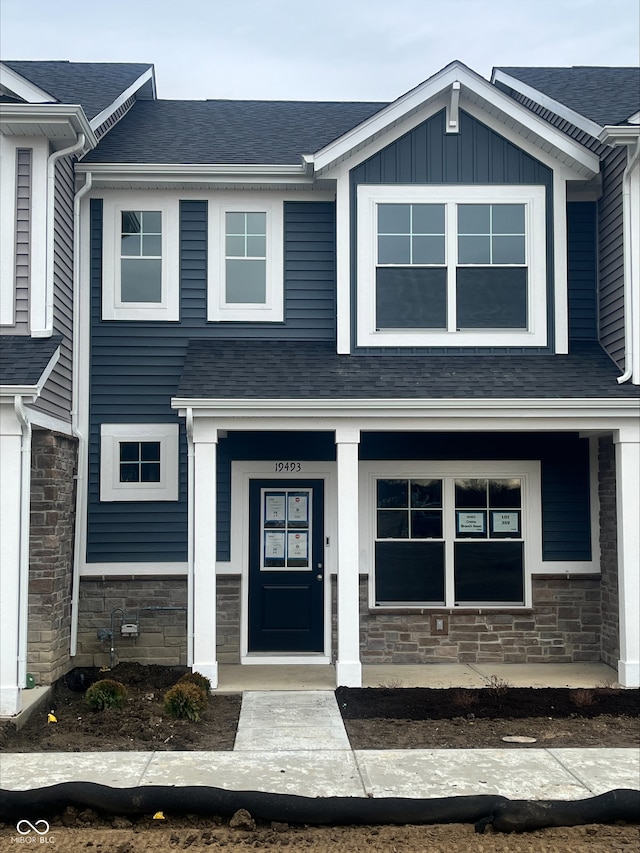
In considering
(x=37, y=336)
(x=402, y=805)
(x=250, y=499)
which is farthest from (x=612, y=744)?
(x=37, y=336)

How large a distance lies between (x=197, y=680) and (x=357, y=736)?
6.30ft

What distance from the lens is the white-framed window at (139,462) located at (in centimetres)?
1023

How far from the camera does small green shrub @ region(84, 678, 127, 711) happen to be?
8031 mm

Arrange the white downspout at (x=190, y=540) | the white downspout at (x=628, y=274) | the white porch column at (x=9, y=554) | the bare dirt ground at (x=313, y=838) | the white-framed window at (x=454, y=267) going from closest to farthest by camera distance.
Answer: the bare dirt ground at (x=313, y=838), the white porch column at (x=9, y=554), the white downspout at (x=190, y=540), the white downspout at (x=628, y=274), the white-framed window at (x=454, y=267)

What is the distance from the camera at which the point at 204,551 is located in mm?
9039

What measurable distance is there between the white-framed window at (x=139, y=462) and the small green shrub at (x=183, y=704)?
2843 mm

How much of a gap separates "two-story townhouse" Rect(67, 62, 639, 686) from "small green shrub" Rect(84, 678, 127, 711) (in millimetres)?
1877

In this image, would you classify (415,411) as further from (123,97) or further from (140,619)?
(123,97)

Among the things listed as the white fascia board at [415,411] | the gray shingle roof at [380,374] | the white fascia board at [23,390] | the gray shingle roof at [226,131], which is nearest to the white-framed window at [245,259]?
the gray shingle roof at [380,374]

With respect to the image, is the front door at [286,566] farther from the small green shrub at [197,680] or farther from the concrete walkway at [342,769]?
the concrete walkway at [342,769]

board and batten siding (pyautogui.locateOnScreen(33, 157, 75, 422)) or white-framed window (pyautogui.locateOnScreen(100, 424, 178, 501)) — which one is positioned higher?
board and batten siding (pyautogui.locateOnScreen(33, 157, 75, 422))

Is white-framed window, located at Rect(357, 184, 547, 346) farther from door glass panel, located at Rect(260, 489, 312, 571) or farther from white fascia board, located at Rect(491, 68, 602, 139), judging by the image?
door glass panel, located at Rect(260, 489, 312, 571)

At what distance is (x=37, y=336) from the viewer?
898 centimetres

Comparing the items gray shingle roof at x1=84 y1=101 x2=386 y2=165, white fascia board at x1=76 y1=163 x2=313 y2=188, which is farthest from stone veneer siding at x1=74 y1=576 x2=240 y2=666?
gray shingle roof at x1=84 y1=101 x2=386 y2=165
